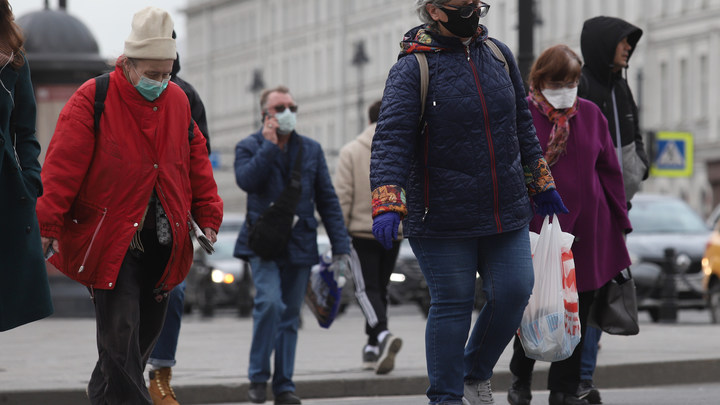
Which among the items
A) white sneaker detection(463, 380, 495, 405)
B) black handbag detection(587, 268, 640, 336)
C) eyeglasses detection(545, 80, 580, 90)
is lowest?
white sneaker detection(463, 380, 495, 405)

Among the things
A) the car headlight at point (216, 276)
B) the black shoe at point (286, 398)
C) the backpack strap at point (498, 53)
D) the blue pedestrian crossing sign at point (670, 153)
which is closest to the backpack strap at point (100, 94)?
the backpack strap at point (498, 53)

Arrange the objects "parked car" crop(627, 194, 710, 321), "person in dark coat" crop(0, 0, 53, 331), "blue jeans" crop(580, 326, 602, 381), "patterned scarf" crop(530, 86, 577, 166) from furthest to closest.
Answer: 1. "parked car" crop(627, 194, 710, 321)
2. "blue jeans" crop(580, 326, 602, 381)
3. "patterned scarf" crop(530, 86, 577, 166)
4. "person in dark coat" crop(0, 0, 53, 331)

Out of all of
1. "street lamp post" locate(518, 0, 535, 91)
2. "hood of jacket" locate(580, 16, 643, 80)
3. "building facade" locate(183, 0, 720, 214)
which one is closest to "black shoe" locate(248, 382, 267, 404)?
"hood of jacket" locate(580, 16, 643, 80)

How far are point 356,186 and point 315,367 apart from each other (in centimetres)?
129

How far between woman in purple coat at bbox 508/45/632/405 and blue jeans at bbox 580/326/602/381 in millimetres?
571

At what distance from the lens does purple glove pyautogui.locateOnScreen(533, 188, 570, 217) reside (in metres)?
7.33

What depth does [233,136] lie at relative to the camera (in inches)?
4141

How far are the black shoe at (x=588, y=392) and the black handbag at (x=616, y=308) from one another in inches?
17.8

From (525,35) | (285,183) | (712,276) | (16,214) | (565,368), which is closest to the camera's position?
(16,214)

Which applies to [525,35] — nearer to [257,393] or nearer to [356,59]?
[257,393]

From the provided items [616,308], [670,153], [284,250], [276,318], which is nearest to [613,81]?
[616,308]

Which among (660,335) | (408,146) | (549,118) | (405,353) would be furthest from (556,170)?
(660,335)

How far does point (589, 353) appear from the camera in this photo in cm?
916

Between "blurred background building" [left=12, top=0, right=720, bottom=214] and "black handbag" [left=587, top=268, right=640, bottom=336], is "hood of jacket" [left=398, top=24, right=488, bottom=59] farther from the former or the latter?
"blurred background building" [left=12, top=0, right=720, bottom=214]
